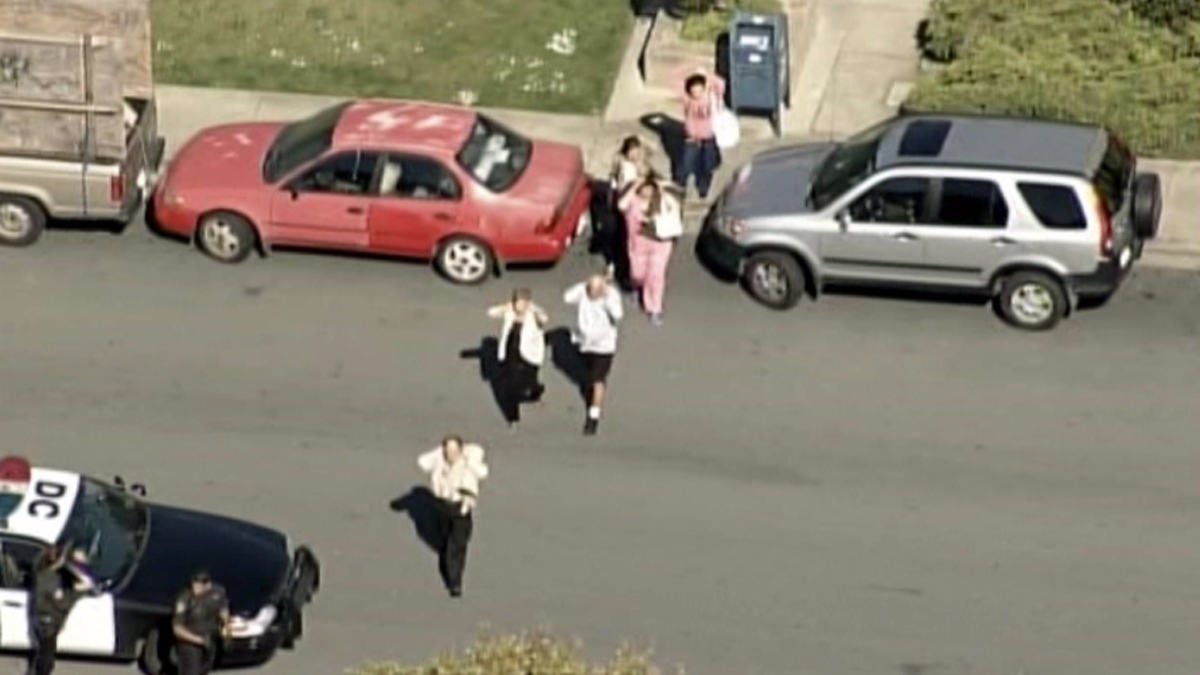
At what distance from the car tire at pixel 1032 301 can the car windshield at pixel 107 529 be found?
7857 mm

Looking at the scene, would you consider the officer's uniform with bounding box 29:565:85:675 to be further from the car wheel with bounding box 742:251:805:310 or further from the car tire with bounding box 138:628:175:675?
the car wheel with bounding box 742:251:805:310

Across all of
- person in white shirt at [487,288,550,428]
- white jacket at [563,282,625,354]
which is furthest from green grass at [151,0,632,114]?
white jacket at [563,282,625,354]

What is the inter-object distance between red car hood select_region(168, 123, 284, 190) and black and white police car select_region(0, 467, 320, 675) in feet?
18.5

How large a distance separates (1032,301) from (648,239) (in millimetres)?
3233

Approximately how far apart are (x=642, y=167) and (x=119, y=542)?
7.09 meters

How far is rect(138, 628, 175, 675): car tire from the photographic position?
22.1 meters

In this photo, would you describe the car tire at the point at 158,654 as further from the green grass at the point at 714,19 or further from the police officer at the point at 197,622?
the green grass at the point at 714,19

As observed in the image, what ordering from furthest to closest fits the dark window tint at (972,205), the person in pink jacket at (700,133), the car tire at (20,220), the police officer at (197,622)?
1. the person in pink jacket at (700,133)
2. the car tire at (20,220)
3. the dark window tint at (972,205)
4. the police officer at (197,622)

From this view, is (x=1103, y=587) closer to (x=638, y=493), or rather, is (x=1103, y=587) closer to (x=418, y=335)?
(x=638, y=493)

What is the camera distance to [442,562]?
23719mm

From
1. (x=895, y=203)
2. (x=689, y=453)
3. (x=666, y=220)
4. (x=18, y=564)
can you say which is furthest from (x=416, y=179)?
(x=18, y=564)

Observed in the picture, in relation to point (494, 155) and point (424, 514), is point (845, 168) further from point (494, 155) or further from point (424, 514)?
point (424, 514)

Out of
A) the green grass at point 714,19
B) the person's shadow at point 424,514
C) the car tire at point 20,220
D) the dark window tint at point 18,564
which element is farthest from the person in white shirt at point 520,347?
the green grass at point 714,19

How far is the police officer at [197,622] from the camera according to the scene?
21.6 metres
